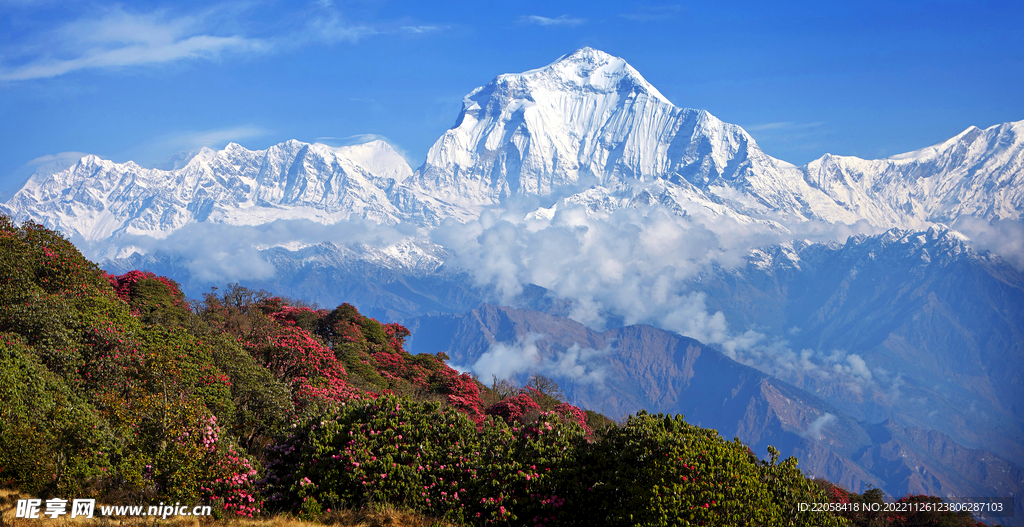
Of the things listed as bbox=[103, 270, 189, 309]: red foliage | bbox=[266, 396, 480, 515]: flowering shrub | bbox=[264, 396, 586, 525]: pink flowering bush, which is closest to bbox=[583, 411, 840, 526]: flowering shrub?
bbox=[264, 396, 586, 525]: pink flowering bush

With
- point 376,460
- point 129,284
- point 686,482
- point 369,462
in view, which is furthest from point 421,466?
point 129,284

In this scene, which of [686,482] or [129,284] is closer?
[686,482]

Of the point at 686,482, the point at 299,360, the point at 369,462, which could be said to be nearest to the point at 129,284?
the point at 299,360

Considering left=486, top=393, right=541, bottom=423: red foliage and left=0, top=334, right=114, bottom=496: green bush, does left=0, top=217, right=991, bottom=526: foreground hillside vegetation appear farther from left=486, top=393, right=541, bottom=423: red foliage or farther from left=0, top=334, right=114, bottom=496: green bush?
left=486, top=393, right=541, bottom=423: red foliage

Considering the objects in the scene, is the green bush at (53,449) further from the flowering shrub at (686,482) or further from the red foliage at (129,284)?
the red foliage at (129,284)

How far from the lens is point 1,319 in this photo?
3522 centimetres

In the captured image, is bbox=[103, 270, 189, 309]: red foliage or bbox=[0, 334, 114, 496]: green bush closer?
bbox=[0, 334, 114, 496]: green bush

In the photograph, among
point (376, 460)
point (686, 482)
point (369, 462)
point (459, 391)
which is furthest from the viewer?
point (459, 391)

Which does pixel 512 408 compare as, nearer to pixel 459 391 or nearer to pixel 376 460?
pixel 459 391

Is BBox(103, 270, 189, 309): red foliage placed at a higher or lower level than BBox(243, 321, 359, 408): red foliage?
higher

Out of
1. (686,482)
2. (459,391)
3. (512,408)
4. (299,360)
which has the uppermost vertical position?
(459,391)

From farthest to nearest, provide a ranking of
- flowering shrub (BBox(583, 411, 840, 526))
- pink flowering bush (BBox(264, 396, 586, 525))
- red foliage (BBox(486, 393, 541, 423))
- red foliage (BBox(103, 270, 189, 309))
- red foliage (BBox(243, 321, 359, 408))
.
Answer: red foliage (BBox(103, 270, 189, 309)) → red foliage (BBox(486, 393, 541, 423)) → red foliage (BBox(243, 321, 359, 408)) → pink flowering bush (BBox(264, 396, 586, 525)) → flowering shrub (BBox(583, 411, 840, 526))

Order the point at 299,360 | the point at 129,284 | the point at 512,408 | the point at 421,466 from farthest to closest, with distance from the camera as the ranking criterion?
1. the point at 129,284
2. the point at 512,408
3. the point at 299,360
4. the point at 421,466

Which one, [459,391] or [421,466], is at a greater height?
[459,391]
